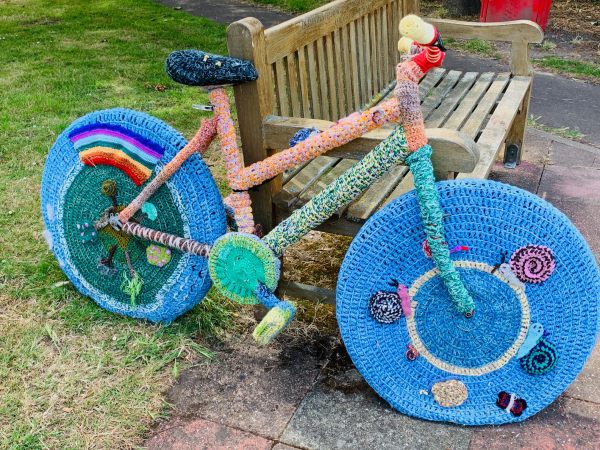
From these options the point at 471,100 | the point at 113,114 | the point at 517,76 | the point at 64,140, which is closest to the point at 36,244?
the point at 64,140

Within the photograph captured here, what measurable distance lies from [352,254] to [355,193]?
20 cm

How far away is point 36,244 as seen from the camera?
11.1 ft

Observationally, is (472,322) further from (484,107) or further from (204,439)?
(484,107)

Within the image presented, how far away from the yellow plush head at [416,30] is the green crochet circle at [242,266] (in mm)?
880

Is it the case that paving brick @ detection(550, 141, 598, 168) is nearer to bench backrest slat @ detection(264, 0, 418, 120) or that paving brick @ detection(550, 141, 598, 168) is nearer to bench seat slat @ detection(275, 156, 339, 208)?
bench backrest slat @ detection(264, 0, 418, 120)

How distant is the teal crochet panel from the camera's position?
2084mm

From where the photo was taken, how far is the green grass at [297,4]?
9281 mm

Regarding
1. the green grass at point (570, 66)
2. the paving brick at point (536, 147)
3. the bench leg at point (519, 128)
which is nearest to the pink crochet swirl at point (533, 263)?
the bench leg at point (519, 128)

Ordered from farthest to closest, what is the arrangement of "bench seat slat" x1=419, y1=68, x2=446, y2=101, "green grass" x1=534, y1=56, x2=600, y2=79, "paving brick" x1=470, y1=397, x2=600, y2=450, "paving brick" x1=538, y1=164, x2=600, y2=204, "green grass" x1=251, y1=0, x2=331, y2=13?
"green grass" x1=251, y1=0, x2=331, y2=13, "green grass" x1=534, y1=56, x2=600, y2=79, "paving brick" x1=538, y1=164, x2=600, y2=204, "bench seat slat" x1=419, y1=68, x2=446, y2=101, "paving brick" x1=470, y1=397, x2=600, y2=450

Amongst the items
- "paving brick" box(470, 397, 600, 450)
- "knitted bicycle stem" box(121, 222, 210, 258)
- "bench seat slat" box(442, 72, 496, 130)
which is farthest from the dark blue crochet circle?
"bench seat slat" box(442, 72, 496, 130)

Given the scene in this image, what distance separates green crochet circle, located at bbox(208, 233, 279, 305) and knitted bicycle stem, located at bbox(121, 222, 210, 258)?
0.07 meters

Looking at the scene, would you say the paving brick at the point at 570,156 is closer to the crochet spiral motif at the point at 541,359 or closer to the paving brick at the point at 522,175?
the paving brick at the point at 522,175

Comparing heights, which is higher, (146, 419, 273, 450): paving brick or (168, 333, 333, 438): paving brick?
(146, 419, 273, 450): paving brick

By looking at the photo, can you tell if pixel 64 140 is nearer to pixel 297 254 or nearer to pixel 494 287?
pixel 297 254
